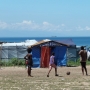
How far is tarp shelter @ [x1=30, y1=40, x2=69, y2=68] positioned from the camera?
31.0m

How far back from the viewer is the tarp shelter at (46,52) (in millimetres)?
31027

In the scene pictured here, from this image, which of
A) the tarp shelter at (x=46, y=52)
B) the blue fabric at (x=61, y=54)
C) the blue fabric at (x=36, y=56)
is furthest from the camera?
the blue fabric at (x=61, y=54)

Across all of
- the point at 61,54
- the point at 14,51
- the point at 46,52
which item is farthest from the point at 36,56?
the point at 14,51

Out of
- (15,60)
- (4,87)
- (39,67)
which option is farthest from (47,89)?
(15,60)

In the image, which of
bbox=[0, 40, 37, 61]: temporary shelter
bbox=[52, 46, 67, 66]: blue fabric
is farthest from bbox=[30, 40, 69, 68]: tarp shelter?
bbox=[0, 40, 37, 61]: temporary shelter

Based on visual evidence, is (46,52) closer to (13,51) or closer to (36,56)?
(36,56)

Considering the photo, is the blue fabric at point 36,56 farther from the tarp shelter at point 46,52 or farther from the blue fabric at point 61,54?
the blue fabric at point 61,54

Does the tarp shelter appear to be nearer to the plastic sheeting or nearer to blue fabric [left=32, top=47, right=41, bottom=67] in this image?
blue fabric [left=32, top=47, right=41, bottom=67]

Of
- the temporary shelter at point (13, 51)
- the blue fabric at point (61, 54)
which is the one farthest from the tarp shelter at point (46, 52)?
the temporary shelter at point (13, 51)

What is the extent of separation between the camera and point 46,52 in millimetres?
31031

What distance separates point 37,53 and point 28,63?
10183mm

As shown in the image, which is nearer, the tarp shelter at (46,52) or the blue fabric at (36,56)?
the tarp shelter at (46,52)

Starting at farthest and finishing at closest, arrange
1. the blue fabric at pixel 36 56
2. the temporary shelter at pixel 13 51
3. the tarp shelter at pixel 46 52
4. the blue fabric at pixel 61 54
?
the temporary shelter at pixel 13 51, the blue fabric at pixel 61 54, the blue fabric at pixel 36 56, the tarp shelter at pixel 46 52

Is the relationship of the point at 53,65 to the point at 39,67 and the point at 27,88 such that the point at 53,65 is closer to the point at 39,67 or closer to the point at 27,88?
the point at 27,88
